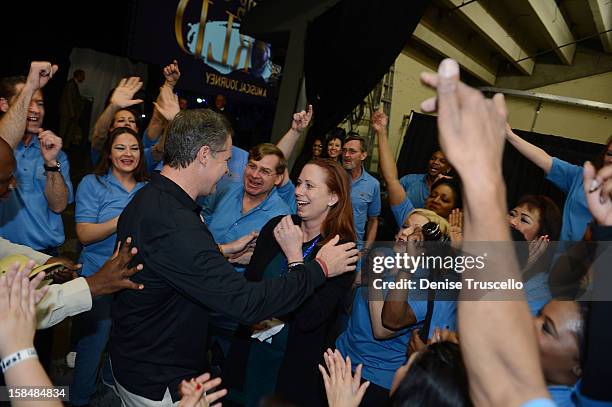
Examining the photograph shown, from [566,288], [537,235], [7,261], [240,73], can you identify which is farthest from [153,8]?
[566,288]

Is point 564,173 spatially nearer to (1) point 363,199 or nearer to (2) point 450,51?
(1) point 363,199

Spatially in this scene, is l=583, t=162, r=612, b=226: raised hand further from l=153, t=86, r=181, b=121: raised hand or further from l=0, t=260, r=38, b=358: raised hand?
l=153, t=86, r=181, b=121: raised hand

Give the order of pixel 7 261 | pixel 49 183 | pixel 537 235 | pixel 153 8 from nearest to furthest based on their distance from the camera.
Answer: pixel 7 261
pixel 537 235
pixel 49 183
pixel 153 8

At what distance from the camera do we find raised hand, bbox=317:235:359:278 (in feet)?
5.03

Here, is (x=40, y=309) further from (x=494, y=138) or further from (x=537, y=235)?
(x=537, y=235)

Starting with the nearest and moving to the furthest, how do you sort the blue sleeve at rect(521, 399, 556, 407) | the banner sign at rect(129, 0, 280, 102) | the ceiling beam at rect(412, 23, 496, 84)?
1. the blue sleeve at rect(521, 399, 556, 407)
2. the banner sign at rect(129, 0, 280, 102)
3. the ceiling beam at rect(412, 23, 496, 84)

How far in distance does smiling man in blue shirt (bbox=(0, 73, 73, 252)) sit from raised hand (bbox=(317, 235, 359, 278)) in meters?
1.52

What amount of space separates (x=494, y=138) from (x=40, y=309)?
1387 millimetres

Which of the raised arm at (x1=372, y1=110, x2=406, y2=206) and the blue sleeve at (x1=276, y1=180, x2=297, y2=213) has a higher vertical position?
the raised arm at (x1=372, y1=110, x2=406, y2=206)

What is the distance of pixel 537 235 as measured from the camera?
209cm

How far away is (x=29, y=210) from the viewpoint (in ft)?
7.36

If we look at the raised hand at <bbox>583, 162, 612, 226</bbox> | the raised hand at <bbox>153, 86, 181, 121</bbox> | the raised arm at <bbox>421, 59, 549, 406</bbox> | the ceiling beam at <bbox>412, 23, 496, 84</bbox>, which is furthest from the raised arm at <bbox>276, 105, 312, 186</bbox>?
the ceiling beam at <bbox>412, 23, 496, 84</bbox>

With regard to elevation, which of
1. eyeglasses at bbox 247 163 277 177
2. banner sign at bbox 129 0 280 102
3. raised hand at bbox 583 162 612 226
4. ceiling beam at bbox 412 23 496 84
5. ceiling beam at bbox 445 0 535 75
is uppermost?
ceiling beam at bbox 445 0 535 75

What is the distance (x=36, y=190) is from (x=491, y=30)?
6352 mm
